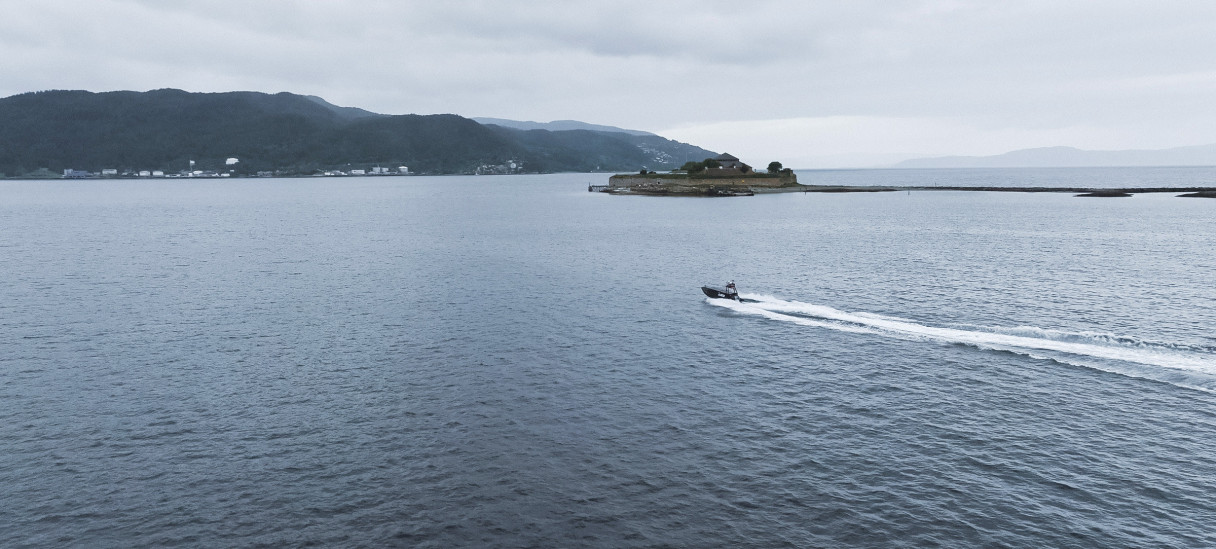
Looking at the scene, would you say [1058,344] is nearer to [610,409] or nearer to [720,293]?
[720,293]

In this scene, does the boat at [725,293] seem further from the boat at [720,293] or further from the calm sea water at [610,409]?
the calm sea water at [610,409]

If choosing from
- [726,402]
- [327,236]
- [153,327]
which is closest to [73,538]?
[726,402]

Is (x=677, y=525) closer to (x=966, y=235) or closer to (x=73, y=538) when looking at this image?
(x=73, y=538)

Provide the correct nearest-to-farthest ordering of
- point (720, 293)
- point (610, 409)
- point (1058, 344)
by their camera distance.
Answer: point (610, 409) < point (1058, 344) < point (720, 293)

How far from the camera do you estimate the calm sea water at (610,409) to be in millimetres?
29672

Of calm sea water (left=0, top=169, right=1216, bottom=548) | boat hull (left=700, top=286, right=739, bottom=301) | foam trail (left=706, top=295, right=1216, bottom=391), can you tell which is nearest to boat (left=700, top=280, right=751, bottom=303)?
boat hull (left=700, top=286, right=739, bottom=301)

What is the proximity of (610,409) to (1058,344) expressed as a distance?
37626mm

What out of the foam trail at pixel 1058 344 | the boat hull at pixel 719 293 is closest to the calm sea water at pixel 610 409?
the foam trail at pixel 1058 344

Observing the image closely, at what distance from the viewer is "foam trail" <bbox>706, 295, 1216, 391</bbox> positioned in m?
47.0

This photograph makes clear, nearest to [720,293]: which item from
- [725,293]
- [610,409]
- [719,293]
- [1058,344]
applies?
[719,293]

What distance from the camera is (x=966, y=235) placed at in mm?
135625

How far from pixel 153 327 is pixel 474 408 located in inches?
1532

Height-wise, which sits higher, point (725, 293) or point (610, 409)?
point (725, 293)

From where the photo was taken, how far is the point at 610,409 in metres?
42.6
